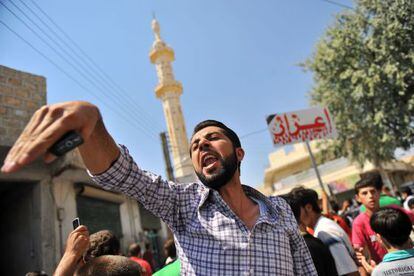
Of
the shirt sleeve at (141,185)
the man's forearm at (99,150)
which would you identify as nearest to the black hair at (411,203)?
the shirt sleeve at (141,185)

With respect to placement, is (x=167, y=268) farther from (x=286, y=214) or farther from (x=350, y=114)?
(x=350, y=114)

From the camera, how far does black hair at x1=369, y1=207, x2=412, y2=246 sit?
8.29 feet

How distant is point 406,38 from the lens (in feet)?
36.0

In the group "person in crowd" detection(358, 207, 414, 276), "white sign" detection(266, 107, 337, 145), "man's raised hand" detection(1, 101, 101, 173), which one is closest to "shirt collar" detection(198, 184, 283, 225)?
"man's raised hand" detection(1, 101, 101, 173)

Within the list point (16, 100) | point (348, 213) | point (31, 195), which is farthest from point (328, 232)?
point (31, 195)

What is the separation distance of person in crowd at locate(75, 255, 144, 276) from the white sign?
5.08 m

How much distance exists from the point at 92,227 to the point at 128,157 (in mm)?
9053

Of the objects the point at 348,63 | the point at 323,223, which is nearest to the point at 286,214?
the point at 323,223

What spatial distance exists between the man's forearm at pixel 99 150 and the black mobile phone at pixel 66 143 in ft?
0.79

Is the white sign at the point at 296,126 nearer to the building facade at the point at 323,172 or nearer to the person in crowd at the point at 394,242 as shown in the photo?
the person in crowd at the point at 394,242

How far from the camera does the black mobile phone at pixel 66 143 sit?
99 cm

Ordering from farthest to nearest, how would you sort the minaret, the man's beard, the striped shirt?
→ 1. the minaret
2. the man's beard
3. the striped shirt

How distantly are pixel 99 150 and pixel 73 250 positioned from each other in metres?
0.83

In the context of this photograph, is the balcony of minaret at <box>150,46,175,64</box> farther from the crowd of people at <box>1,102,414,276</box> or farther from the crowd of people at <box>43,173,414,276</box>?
the crowd of people at <box>1,102,414,276</box>
